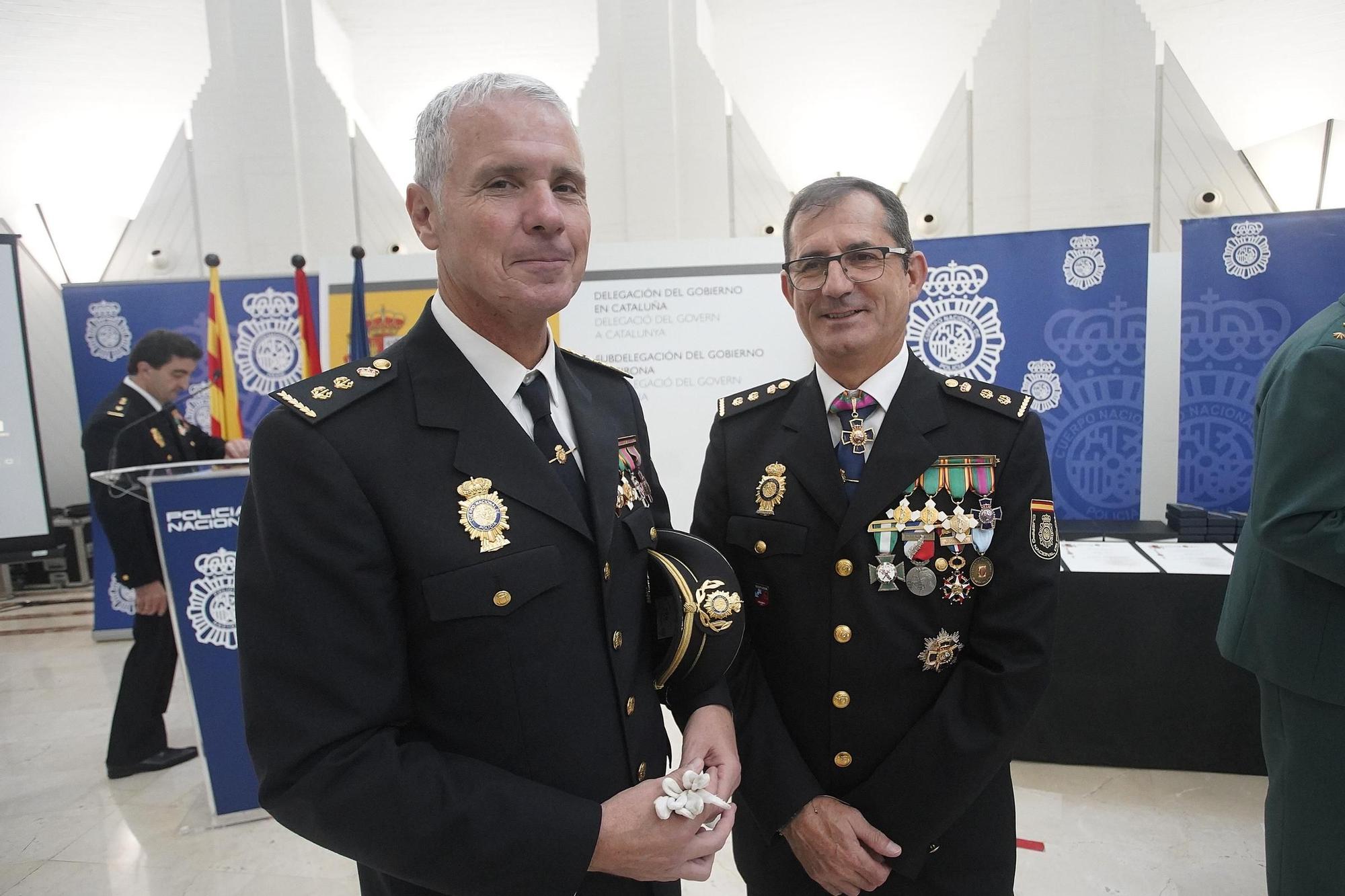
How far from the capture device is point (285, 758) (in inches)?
31.2

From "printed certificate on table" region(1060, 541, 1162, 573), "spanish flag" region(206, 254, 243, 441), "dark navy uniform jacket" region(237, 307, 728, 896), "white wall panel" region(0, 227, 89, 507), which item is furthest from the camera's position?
"white wall panel" region(0, 227, 89, 507)

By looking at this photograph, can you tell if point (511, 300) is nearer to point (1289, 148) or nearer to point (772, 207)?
point (772, 207)

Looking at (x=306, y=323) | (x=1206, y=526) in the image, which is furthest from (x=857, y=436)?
(x=306, y=323)

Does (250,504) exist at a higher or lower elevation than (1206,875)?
higher

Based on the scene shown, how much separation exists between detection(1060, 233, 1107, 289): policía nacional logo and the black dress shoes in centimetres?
466

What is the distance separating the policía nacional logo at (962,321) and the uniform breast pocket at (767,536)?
104 inches

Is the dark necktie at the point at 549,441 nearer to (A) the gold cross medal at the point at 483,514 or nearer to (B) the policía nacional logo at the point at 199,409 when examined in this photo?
(A) the gold cross medal at the point at 483,514

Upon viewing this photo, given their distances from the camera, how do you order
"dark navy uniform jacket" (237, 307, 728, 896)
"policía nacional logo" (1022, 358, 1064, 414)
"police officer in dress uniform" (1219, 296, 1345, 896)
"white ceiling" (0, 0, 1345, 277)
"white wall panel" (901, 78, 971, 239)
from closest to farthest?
"dark navy uniform jacket" (237, 307, 728, 896), "police officer in dress uniform" (1219, 296, 1345, 896), "policía nacional logo" (1022, 358, 1064, 414), "white wall panel" (901, 78, 971, 239), "white ceiling" (0, 0, 1345, 277)

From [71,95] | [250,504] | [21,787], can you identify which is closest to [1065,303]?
[250,504]

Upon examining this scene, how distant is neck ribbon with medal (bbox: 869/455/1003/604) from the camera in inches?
50.5

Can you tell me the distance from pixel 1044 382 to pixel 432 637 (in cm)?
356

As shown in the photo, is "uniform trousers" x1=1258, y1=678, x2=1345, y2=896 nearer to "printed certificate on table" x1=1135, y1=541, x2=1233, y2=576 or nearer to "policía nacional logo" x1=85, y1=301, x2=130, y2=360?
"printed certificate on table" x1=1135, y1=541, x2=1233, y2=576

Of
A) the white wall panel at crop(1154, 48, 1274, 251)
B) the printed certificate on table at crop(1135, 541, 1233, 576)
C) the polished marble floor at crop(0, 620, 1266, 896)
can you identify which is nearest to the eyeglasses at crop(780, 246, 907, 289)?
the polished marble floor at crop(0, 620, 1266, 896)

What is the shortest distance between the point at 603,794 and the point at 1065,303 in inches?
138
